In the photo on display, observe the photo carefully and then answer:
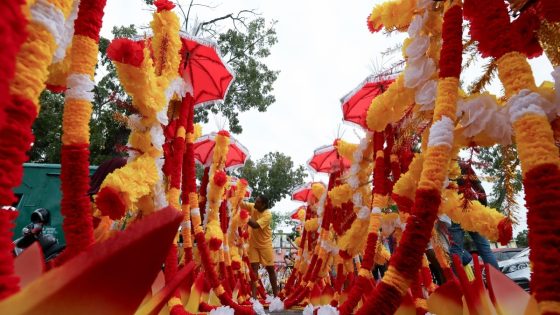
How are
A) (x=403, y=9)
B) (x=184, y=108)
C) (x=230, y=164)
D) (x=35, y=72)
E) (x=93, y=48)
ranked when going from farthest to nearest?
(x=230, y=164), (x=184, y=108), (x=403, y=9), (x=93, y=48), (x=35, y=72)

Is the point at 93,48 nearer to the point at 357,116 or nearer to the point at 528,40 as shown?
the point at 528,40

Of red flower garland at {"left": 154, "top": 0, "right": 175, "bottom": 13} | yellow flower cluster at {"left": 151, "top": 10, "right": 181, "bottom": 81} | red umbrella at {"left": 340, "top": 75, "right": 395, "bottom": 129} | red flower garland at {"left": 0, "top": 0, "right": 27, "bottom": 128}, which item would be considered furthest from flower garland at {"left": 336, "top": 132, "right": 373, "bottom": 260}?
red flower garland at {"left": 0, "top": 0, "right": 27, "bottom": 128}

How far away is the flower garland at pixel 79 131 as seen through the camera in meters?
1.24

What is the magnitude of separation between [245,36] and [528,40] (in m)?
11.5

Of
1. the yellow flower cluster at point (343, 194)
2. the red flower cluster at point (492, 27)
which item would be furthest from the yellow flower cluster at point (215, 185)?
the red flower cluster at point (492, 27)

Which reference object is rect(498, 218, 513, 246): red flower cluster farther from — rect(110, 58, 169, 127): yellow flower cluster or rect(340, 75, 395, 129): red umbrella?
rect(340, 75, 395, 129): red umbrella

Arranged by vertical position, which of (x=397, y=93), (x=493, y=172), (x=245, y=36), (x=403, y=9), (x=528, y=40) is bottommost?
(x=493, y=172)

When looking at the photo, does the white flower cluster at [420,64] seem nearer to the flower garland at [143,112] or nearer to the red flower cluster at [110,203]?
the flower garland at [143,112]

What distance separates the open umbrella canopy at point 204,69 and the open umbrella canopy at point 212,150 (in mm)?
2549

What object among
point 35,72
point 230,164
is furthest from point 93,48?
point 230,164

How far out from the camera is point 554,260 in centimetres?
106

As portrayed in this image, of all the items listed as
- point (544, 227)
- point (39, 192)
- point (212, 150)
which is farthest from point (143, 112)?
point (39, 192)

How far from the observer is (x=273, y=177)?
68.0ft

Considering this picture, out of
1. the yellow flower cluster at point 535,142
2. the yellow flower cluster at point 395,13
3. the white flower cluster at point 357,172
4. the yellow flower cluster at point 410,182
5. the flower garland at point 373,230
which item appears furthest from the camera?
the white flower cluster at point 357,172
